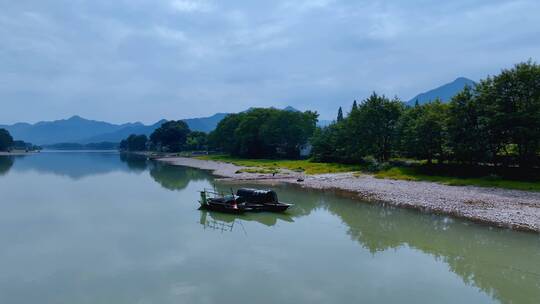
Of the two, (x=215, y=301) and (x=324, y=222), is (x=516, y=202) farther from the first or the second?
(x=215, y=301)

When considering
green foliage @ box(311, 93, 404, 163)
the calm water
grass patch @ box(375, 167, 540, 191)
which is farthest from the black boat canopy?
green foliage @ box(311, 93, 404, 163)

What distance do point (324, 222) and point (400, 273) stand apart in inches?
474

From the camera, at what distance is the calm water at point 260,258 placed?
1505 cm

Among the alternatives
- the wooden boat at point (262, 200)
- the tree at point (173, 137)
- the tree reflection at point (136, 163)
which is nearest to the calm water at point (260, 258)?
the wooden boat at point (262, 200)

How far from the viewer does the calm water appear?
1505cm

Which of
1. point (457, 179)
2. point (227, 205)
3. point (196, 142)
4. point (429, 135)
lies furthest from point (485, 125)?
point (196, 142)

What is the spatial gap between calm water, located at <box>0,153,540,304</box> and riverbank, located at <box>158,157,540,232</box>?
243cm

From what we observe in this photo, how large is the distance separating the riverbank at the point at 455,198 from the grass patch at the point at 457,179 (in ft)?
5.62

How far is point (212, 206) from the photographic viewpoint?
32.8 meters

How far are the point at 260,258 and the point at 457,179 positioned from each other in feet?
118

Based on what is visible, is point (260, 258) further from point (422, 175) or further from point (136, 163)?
point (136, 163)

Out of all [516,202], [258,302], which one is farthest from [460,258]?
[516,202]

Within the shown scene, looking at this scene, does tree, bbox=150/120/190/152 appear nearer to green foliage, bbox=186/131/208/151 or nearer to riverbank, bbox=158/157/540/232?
green foliage, bbox=186/131/208/151

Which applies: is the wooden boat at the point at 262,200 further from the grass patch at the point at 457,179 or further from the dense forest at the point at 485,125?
the dense forest at the point at 485,125
